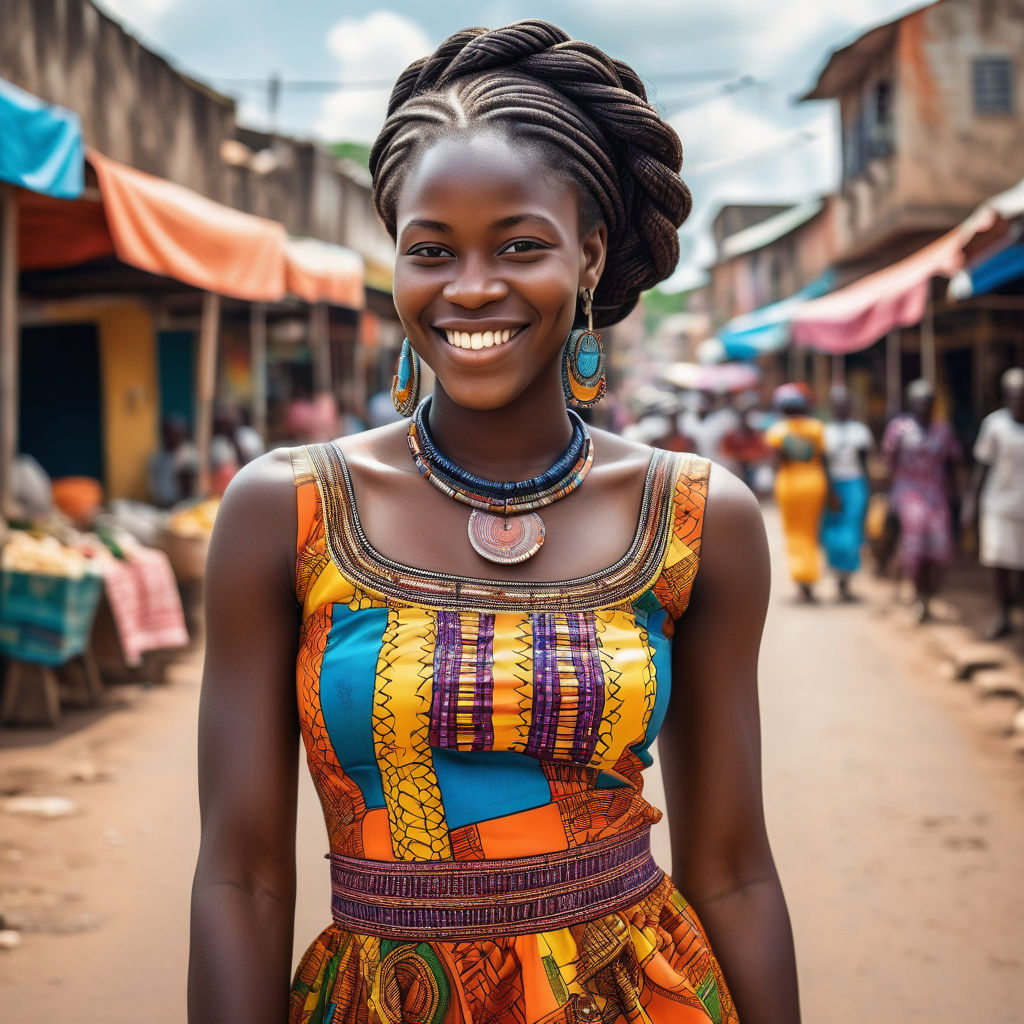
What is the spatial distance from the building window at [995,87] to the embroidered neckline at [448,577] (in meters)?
19.3

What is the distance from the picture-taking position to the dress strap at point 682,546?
158 cm

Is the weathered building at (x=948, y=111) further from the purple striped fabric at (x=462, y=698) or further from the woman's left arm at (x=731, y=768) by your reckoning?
the purple striped fabric at (x=462, y=698)

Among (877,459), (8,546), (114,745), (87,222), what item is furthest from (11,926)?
(877,459)

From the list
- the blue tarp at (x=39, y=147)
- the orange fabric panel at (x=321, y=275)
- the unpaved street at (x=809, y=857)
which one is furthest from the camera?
the orange fabric panel at (x=321, y=275)

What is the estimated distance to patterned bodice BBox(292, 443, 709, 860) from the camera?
142cm

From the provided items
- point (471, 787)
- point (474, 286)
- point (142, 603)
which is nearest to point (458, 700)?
point (471, 787)

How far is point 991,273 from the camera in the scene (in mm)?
8195

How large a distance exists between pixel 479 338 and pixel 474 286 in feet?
0.22

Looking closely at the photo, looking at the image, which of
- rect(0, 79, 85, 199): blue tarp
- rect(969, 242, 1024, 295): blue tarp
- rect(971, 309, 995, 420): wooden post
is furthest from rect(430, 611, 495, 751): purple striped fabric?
rect(971, 309, 995, 420): wooden post

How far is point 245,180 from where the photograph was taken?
15422mm

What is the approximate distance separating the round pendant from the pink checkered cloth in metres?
5.64

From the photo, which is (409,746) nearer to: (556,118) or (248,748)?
(248,748)

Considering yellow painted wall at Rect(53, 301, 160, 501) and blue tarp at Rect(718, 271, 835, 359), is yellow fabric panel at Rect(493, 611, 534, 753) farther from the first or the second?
blue tarp at Rect(718, 271, 835, 359)

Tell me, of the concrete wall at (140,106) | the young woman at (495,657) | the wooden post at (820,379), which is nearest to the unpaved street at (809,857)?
the young woman at (495,657)
